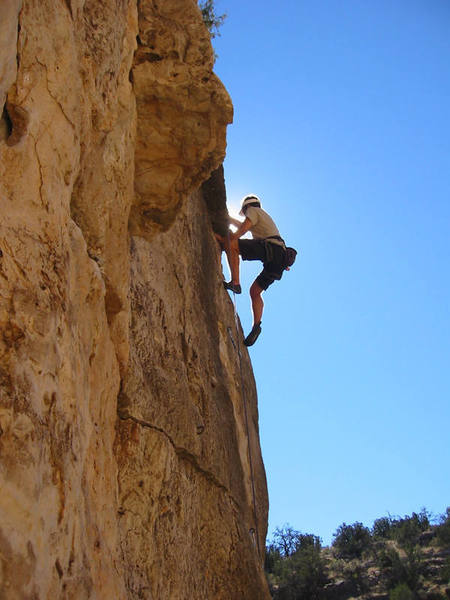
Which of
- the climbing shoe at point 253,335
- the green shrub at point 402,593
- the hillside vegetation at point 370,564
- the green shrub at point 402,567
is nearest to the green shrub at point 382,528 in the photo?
the hillside vegetation at point 370,564

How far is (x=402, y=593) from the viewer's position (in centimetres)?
1862

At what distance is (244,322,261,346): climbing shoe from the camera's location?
870 centimetres

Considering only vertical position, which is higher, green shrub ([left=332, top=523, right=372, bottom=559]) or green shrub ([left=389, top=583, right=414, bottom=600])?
green shrub ([left=332, top=523, right=372, bottom=559])

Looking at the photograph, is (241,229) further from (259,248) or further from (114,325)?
(114,325)

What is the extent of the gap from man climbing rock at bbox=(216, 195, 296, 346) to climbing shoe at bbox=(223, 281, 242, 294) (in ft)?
1.86

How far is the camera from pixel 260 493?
7.57 metres

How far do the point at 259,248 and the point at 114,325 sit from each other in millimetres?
5225

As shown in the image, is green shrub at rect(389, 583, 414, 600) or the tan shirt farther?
green shrub at rect(389, 583, 414, 600)

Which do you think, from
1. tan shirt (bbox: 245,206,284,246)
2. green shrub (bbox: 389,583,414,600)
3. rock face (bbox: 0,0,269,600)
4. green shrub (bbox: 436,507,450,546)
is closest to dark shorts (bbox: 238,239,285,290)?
tan shirt (bbox: 245,206,284,246)

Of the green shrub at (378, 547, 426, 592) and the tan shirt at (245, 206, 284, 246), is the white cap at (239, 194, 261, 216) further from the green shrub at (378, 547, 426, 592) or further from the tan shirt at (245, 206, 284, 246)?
the green shrub at (378, 547, 426, 592)

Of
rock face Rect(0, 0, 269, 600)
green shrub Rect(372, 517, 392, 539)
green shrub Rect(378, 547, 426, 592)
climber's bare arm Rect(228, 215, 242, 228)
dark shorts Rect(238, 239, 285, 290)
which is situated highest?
green shrub Rect(372, 517, 392, 539)

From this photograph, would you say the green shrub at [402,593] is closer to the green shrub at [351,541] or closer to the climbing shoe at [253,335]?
the green shrub at [351,541]

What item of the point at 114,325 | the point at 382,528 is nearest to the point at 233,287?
the point at 114,325

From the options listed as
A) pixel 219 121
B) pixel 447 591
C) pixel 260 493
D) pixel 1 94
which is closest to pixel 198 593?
pixel 260 493
